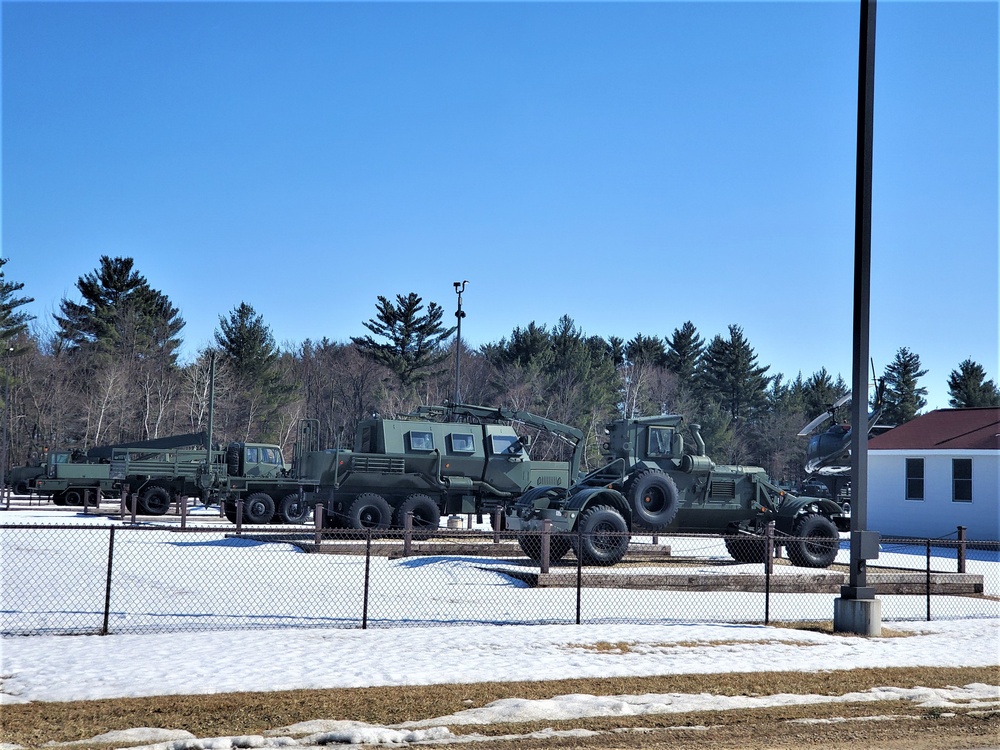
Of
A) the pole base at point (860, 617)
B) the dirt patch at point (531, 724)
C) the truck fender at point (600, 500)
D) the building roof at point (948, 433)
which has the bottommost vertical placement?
the dirt patch at point (531, 724)

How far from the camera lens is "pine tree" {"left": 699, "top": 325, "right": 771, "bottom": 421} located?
87.3 m

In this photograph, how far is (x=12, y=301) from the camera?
211 feet

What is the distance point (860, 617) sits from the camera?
13.0 meters

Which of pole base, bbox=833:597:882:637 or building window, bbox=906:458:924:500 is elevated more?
building window, bbox=906:458:924:500

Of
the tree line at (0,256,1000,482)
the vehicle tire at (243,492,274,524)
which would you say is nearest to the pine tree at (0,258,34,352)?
the tree line at (0,256,1000,482)

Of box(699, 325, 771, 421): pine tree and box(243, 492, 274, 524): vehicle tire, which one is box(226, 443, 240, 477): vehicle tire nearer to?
box(243, 492, 274, 524): vehicle tire

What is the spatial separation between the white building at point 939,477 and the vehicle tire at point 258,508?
60.3 feet

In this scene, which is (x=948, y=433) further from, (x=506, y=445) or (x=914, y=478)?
(x=506, y=445)

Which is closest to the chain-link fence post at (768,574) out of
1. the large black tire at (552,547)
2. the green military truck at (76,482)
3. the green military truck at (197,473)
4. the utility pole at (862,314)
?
the utility pole at (862,314)

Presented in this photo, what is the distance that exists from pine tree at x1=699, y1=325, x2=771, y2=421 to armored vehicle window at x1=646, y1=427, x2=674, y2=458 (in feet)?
217

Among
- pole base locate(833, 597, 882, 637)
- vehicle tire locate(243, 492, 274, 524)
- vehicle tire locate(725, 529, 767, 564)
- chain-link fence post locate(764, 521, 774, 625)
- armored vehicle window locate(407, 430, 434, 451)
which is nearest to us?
pole base locate(833, 597, 882, 637)

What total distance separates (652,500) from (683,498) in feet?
4.34

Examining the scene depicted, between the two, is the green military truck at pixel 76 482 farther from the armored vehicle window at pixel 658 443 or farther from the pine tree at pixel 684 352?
the pine tree at pixel 684 352

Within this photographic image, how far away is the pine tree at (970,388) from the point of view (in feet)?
242
